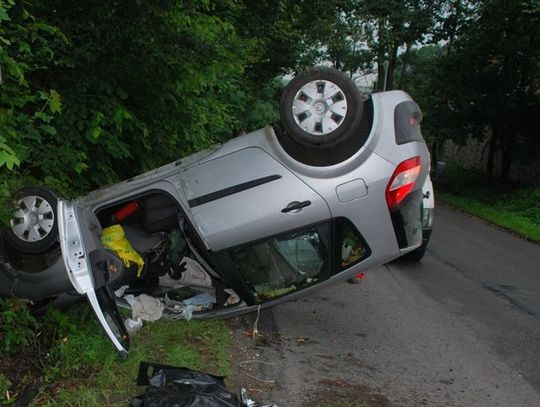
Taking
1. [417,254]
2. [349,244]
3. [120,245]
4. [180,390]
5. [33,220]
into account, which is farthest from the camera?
[417,254]

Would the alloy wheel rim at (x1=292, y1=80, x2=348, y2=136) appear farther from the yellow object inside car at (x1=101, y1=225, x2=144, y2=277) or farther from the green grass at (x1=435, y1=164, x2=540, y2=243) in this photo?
the green grass at (x1=435, y1=164, x2=540, y2=243)

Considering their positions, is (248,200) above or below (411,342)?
above

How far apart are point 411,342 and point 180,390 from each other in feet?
9.07

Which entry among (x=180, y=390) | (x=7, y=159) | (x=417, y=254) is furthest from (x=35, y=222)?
(x=417, y=254)

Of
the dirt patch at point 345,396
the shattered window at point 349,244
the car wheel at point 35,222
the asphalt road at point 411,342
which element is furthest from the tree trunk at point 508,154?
the car wheel at point 35,222

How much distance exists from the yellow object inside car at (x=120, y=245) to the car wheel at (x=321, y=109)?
66.9 inches

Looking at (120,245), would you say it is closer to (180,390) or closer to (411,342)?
(180,390)

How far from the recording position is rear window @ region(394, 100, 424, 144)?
4.55 metres

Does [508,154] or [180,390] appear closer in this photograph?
[180,390]

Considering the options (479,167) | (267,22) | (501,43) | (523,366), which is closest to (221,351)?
(523,366)

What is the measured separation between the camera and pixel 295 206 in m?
4.58

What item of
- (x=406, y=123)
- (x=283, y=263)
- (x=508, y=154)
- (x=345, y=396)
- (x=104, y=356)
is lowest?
(x=508, y=154)

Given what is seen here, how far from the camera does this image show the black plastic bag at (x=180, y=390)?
3.16 m

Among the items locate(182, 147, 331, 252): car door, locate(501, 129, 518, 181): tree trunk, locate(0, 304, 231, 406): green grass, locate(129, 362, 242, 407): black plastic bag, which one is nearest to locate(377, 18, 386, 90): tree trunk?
locate(501, 129, 518, 181): tree trunk
